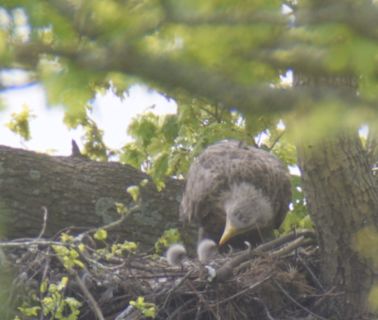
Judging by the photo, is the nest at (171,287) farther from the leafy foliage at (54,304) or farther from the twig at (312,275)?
the leafy foliage at (54,304)

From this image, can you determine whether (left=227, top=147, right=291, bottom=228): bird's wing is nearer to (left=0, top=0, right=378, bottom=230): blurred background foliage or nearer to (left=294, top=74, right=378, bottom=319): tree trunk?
(left=294, top=74, right=378, bottom=319): tree trunk

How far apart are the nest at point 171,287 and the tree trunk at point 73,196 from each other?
0.81 metres

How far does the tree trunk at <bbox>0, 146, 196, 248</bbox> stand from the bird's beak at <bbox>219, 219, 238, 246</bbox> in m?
0.45

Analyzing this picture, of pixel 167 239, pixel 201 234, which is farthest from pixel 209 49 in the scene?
pixel 201 234

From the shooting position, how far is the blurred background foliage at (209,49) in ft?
7.39

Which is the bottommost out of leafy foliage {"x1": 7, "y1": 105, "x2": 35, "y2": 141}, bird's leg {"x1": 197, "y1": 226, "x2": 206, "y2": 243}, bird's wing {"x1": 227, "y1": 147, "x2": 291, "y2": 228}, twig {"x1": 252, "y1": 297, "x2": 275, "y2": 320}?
twig {"x1": 252, "y1": 297, "x2": 275, "y2": 320}

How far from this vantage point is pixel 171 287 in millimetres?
6910

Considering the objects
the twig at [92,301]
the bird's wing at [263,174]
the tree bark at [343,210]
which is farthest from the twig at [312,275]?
the twig at [92,301]

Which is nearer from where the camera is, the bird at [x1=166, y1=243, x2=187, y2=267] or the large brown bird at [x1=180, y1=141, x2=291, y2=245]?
the bird at [x1=166, y1=243, x2=187, y2=267]

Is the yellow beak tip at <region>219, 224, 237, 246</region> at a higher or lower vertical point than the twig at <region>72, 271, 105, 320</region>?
higher

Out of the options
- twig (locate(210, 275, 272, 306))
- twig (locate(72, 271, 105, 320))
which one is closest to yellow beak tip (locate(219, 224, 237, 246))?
twig (locate(210, 275, 272, 306))

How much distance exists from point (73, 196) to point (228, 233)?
1.48 m

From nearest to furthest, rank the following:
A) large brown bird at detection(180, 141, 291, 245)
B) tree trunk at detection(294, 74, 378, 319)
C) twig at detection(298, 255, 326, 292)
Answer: tree trunk at detection(294, 74, 378, 319), twig at detection(298, 255, 326, 292), large brown bird at detection(180, 141, 291, 245)

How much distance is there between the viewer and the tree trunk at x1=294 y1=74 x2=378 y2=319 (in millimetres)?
6836
